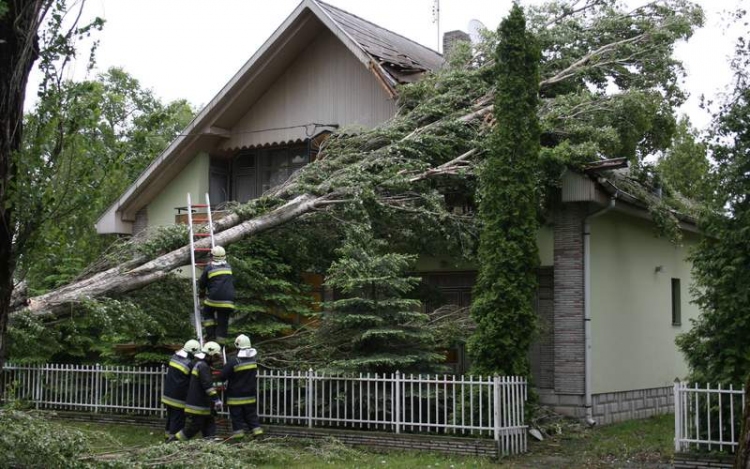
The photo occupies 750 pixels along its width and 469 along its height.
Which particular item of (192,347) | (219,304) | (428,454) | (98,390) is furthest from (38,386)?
(428,454)

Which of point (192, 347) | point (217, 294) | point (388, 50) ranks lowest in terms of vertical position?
point (192, 347)

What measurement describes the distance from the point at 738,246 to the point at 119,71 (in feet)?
105

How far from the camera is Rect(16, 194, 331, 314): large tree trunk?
1358 centimetres

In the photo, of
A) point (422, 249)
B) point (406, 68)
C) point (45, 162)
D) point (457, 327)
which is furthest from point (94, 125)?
point (406, 68)

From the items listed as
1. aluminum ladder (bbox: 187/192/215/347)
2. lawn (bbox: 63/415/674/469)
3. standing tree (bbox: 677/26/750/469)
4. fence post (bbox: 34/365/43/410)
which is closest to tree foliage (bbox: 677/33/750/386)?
standing tree (bbox: 677/26/750/469)

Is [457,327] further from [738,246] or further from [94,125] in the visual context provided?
[94,125]

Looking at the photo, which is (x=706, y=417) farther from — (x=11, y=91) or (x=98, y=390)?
(x=98, y=390)

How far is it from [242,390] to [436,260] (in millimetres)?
5777

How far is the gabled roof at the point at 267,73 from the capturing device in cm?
1800

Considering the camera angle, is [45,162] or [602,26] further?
[602,26]

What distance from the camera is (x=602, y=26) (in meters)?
18.0

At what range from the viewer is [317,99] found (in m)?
19.2

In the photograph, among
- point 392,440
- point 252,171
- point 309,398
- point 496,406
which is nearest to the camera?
point 496,406

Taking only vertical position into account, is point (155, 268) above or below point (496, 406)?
above
